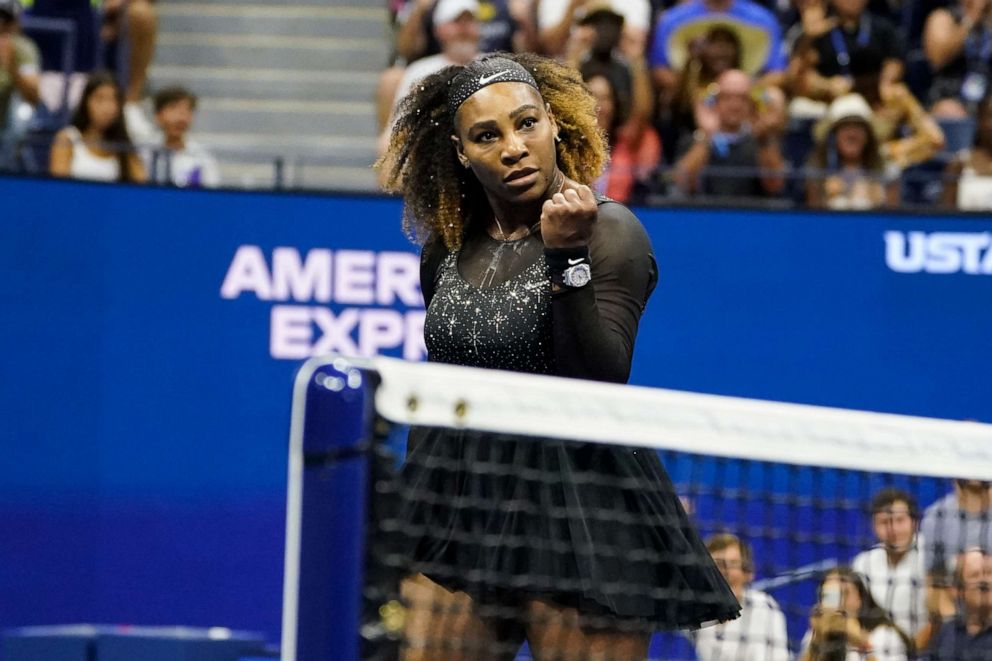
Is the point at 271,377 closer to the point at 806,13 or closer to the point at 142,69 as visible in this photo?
the point at 142,69

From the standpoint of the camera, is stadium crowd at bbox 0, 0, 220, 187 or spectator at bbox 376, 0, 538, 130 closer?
stadium crowd at bbox 0, 0, 220, 187

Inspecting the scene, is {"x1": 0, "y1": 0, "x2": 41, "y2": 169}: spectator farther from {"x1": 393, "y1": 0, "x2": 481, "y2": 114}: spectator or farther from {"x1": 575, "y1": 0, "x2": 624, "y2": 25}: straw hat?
{"x1": 575, "y1": 0, "x2": 624, "y2": 25}: straw hat

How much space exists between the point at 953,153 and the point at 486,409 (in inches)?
240

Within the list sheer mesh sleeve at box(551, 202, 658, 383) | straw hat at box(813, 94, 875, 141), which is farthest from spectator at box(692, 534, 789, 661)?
straw hat at box(813, 94, 875, 141)

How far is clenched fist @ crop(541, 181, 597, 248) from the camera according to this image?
3012 millimetres

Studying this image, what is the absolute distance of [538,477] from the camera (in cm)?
307

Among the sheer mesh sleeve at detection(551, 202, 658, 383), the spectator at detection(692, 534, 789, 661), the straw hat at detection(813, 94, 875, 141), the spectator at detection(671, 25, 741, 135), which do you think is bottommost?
the spectator at detection(692, 534, 789, 661)

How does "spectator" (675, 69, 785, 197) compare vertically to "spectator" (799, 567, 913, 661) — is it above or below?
above

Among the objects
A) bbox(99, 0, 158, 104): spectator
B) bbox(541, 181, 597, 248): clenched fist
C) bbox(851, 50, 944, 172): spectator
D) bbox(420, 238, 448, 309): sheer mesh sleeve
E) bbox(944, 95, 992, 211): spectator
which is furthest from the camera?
bbox(99, 0, 158, 104): spectator

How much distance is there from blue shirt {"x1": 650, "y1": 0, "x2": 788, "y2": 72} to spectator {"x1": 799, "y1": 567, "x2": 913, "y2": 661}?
530 cm

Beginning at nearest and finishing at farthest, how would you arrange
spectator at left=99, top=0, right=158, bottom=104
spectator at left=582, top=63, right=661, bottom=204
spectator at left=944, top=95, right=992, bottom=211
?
1. spectator at left=944, top=95, right=992, bottom=211
2. spectator at left=582, top=63, right=661, bottom=204
3. spectator at left=99, top=0, right=158, bottom=104

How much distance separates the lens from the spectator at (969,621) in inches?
137

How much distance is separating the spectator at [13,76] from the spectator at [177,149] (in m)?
0.68

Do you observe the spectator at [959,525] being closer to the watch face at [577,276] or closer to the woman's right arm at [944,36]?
the watch face at [577,276]
